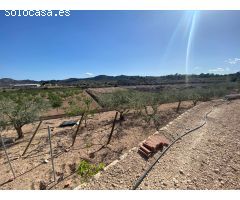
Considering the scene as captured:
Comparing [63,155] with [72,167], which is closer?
[72,167]

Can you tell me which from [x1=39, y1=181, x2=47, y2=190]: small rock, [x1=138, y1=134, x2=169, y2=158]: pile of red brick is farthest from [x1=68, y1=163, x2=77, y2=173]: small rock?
[x1=138, y1=134, x2=169, y2=158]: pile of red brick

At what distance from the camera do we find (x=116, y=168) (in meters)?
4.94

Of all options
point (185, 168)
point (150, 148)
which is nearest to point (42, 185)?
point (150, 148)

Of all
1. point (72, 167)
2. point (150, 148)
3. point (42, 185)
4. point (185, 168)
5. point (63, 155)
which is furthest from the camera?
point (63, 155)

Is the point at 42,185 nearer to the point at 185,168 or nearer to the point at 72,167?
the point at 72,167

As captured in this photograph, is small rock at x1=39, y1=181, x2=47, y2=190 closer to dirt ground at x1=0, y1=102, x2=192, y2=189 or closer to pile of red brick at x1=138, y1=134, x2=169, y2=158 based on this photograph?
dirt ground at x1=0, y1=102, x2=192, y2=189

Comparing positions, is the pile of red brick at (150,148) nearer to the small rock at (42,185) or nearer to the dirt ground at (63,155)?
the dirt ground at (63,155)

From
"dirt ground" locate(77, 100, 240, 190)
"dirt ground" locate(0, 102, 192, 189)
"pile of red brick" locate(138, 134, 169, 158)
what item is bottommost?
"dirt ground" locate(0, 102, 192, 189)

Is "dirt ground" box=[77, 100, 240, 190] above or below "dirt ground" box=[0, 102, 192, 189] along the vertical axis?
above

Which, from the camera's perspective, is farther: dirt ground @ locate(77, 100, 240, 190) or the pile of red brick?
the pile of red brick
